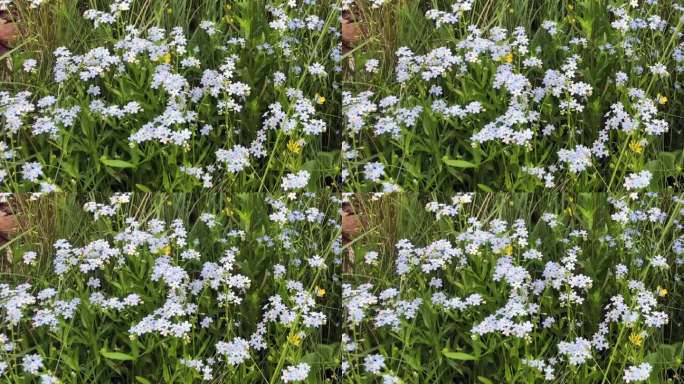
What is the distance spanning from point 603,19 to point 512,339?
4.67ft

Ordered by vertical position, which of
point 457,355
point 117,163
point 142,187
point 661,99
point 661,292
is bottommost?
point 457,355

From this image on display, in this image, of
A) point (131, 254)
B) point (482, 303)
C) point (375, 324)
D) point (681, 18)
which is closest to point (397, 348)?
point (375, 324)

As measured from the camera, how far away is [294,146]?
397 centimetres

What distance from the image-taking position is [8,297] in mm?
3941

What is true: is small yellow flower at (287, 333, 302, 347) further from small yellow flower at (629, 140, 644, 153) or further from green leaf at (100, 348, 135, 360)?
small yellow flower at (629, 140, 644, 153)

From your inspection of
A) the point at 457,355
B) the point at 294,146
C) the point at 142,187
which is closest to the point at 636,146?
the point at 457,355

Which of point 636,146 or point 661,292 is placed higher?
point 636,146

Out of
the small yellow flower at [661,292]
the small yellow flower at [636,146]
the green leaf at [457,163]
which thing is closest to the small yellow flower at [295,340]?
the green leaf at [457,163]

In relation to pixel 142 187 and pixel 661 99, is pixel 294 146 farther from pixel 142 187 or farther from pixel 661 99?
pixel 661 99

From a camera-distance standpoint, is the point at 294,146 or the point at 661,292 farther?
the point at 294,146

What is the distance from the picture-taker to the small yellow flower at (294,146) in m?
3.97

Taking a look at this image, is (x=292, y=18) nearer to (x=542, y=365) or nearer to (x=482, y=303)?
(x=482, y=303)

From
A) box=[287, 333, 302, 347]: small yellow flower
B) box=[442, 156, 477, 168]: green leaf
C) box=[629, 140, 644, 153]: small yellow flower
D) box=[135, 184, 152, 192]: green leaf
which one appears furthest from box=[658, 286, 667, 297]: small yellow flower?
box=[135, 184, 152, 192]: green leaf

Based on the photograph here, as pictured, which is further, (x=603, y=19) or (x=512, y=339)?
(x=603, y=19)
